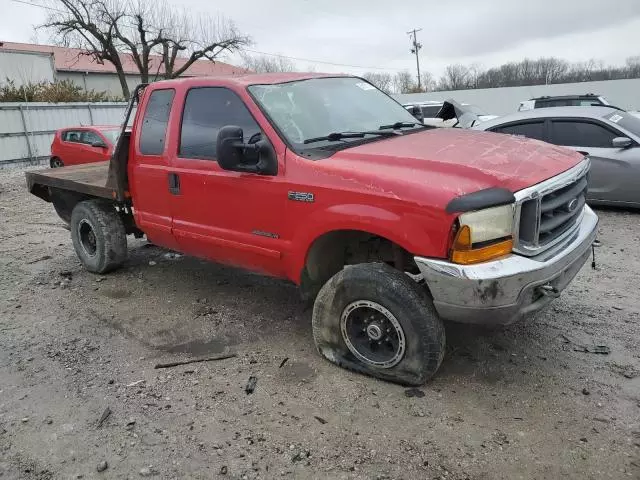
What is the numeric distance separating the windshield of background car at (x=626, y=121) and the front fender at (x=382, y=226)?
6065 millimetres

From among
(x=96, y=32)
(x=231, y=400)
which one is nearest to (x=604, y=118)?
(x=231, y=400)

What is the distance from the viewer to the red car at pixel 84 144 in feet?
40.2

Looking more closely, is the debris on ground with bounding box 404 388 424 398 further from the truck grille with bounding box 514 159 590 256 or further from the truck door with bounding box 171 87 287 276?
the truck door with bounding box 171 87 287 276

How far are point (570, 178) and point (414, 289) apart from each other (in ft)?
4.12

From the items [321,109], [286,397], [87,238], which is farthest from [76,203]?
[286,397]

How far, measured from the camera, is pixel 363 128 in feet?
13.5

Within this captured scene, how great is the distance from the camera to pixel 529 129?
810cm

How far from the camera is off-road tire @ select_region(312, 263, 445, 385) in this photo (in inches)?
126

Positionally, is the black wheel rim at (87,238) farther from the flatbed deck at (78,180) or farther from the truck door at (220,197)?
the truck door at (220,197)

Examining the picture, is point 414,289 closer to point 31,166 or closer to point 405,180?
point 405,180

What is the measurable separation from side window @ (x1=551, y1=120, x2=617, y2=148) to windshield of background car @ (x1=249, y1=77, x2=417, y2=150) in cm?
418

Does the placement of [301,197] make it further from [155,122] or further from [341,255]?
[155,122]

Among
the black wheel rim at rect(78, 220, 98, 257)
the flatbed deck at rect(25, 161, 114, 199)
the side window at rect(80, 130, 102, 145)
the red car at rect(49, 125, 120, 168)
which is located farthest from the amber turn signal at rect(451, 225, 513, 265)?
the side window at rect(80, 130, 102, 145)

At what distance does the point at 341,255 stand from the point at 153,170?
1930 millimetres
